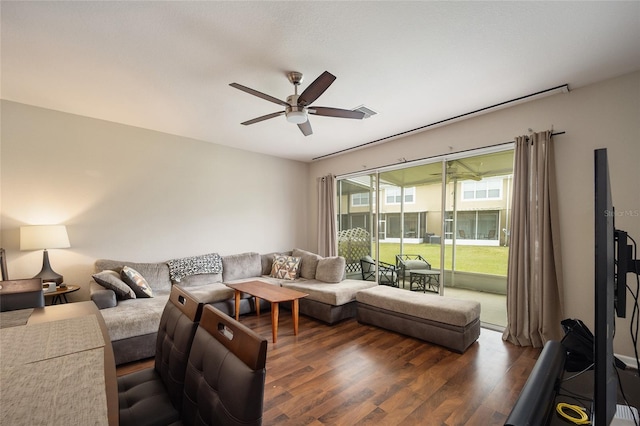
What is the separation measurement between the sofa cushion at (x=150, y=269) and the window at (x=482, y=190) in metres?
4.30

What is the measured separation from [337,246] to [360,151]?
1863mm

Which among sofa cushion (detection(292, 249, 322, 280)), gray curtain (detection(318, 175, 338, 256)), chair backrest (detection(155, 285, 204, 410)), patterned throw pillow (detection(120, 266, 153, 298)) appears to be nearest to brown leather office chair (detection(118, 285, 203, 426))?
chair backrest (detection(155, 285, 204, 410))

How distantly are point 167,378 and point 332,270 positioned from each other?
3020 mm

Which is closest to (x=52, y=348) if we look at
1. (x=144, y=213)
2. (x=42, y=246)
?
(x=42, y=246)

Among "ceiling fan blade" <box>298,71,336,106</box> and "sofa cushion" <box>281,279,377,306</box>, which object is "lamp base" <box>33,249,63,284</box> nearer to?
"sofa cushion" <box>281,279,377,306</box>

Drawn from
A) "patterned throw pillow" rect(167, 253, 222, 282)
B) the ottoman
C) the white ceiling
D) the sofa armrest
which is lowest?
the ottoman

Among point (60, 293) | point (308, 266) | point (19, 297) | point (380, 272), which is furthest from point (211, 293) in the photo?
point (380, 272)

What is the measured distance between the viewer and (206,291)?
11.9 feet

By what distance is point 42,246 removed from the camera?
285 centimetres

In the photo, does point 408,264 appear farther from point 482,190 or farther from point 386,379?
point 386,379

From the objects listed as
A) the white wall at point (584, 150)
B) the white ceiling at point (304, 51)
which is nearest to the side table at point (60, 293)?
the white ceiling at point (304, 51)

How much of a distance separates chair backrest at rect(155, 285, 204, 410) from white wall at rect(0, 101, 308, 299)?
9.67 feet

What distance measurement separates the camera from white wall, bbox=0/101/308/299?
3.08 m

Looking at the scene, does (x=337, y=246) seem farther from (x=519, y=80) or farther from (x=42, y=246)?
(x=42, y=246)
